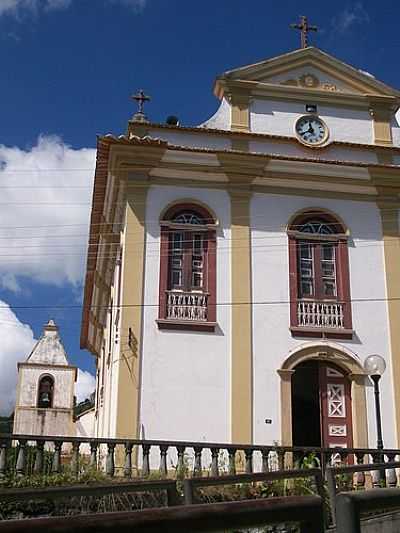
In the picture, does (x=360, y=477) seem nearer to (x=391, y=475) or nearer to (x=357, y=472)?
(x=391, y=475)

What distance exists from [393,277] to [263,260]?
10.3 feet

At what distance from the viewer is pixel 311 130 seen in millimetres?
17406

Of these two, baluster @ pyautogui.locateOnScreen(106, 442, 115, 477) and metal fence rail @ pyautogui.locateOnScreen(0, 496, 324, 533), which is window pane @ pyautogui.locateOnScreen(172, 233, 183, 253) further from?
metal fence rail @ pyautogui.locateOnScreen(0, 496, 324, 533)

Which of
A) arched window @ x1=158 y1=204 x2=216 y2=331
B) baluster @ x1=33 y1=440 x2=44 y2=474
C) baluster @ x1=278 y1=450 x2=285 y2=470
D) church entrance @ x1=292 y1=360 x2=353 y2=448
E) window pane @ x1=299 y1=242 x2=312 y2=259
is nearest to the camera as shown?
baluster @ x1=33 y1=440 x2=44 y2=474

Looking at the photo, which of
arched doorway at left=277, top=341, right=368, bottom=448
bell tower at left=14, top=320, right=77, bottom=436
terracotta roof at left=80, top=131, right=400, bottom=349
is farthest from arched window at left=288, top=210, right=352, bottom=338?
bell tower at left=14, top=320, right=77, bottom=436

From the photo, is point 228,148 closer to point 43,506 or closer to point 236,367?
point 236,367

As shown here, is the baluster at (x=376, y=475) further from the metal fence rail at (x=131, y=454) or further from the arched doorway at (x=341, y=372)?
the arched doorway at (x=341, y=372)

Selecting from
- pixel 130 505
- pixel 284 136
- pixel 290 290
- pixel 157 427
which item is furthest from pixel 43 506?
pixel 284 136

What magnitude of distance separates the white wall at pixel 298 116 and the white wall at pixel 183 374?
386cm

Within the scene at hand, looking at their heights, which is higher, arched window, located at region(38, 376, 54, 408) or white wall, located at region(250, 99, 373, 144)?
white wall, located at region(250, 99, 373, 144)

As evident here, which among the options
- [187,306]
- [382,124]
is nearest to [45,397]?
[187,306]

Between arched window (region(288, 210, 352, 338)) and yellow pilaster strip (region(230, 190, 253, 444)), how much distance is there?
3.47ft

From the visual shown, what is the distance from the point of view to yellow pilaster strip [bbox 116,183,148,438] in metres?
14.3

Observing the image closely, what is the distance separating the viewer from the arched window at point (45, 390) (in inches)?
1411
